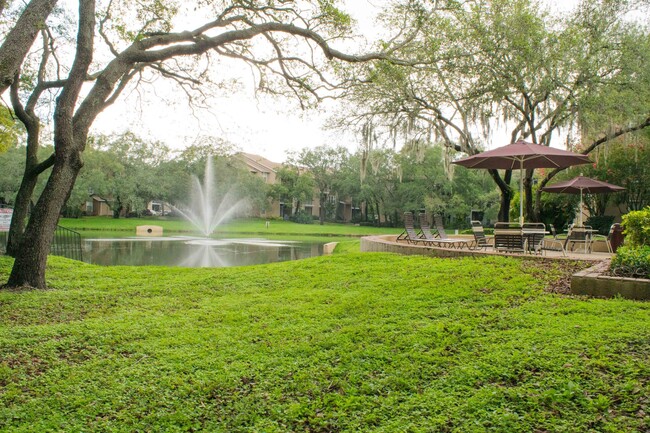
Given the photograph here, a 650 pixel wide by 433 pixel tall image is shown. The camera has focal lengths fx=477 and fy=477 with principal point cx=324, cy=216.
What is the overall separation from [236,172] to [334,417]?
42746 mm

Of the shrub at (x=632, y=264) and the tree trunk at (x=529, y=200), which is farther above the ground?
the tree trunk at (x=529, y=200)

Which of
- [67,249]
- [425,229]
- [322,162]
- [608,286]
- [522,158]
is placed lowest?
[67,249]

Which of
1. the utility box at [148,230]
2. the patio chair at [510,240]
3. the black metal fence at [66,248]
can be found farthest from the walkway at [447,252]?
the utility box at [148,230]

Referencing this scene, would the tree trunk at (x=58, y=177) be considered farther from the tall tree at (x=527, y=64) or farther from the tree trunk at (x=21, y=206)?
the tall tree at (x=527, y=64)

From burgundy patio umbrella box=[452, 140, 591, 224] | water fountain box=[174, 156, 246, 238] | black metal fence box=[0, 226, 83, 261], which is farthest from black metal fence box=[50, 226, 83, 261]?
water fountain box=[174, 156, 246, 238]

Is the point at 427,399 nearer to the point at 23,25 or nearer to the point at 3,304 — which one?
the point at 3,304

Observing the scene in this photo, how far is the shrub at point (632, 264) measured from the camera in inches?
231

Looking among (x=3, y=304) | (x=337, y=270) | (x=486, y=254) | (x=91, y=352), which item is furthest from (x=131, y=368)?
(x=486, y=254)

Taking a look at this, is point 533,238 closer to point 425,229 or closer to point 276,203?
point 425,229

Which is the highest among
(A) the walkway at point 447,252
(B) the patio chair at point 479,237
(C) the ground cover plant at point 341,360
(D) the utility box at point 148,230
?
(B) the patio chair at point 479,237

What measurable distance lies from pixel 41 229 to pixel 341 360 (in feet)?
18.8

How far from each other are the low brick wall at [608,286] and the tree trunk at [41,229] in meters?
7.67

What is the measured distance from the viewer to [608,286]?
18.9ft

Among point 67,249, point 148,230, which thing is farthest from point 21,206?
point 148,230
